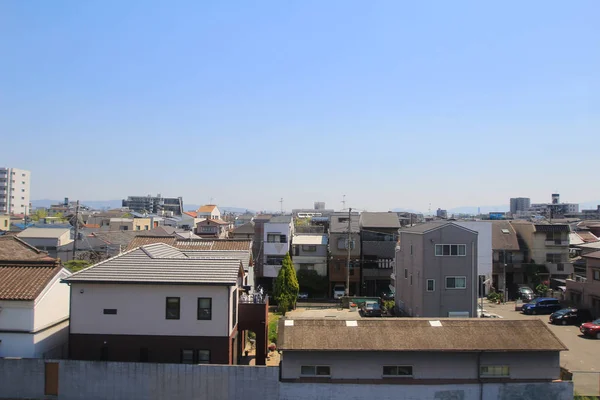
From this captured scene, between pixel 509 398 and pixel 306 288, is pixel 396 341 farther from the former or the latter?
pixel 306 288

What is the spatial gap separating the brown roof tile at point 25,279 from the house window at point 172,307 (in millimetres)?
5102

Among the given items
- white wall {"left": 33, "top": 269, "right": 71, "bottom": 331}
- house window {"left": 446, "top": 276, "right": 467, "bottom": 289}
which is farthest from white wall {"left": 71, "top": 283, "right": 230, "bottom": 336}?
house window {"left": 446, "top": 276, "right": 467, "bottom": 289}

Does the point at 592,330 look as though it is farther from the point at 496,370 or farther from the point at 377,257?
the point at 377,257

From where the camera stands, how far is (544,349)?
17.3 m

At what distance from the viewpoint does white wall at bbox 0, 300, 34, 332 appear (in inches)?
746

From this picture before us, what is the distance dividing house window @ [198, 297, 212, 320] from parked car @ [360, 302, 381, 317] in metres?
18.3

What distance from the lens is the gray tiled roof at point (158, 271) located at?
18.9 meters

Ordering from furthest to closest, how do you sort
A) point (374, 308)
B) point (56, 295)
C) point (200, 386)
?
point (374, 308) → point (56, 295) → point (200, 386)

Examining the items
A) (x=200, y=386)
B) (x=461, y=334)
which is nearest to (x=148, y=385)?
(x=200, y=386)

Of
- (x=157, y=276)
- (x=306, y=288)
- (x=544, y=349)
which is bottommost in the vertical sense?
(x=306, y=288)

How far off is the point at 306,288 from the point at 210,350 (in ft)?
96.5

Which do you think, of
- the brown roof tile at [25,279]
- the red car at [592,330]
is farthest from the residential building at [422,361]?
the red car at [592,330]

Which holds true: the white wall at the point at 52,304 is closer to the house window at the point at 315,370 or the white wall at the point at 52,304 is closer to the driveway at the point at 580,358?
the house window at the point at 315,370

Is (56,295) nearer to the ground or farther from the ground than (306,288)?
farther from the ground
